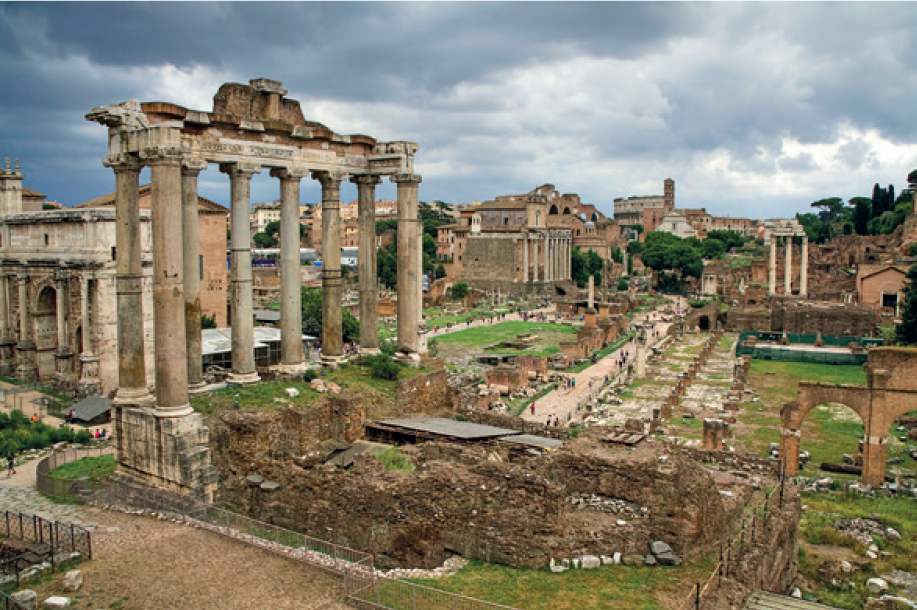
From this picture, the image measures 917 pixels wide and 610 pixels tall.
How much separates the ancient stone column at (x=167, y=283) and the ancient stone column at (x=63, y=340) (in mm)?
22742

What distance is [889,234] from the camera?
4033 inches

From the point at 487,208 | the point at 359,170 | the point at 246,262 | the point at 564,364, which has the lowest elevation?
the point at 564,364

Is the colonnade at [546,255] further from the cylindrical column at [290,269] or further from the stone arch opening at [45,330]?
the cylindrical column at [290,269]

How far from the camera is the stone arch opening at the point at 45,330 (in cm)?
3728

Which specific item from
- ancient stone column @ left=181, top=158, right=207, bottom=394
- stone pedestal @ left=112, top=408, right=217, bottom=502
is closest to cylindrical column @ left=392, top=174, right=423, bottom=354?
ancient stone column @ left=181, top=158, right=207, bottom=394

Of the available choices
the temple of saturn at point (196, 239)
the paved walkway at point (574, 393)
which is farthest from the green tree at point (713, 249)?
the temple of saturn at point (196, 239)

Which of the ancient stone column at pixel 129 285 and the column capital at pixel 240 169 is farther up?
the column capital at pixel 240 169

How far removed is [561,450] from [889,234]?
10453 centimetres

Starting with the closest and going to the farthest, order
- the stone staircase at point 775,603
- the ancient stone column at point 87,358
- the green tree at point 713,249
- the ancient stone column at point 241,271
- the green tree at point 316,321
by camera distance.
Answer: the stone staircase at point 775,603 < the ancient stone column at point 241,271 < the ancient stone column at point 87,358 < the green tree at point 316,321 < the green tree at point 713,249

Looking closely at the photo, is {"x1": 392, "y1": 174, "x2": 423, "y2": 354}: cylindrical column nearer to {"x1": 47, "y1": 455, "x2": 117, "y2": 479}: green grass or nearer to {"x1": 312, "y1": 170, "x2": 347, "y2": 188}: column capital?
{"x1": 312, "y1": 170, "x2": 347, "y2": 188}: column capital

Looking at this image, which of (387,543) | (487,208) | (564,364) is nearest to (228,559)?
(387,543)

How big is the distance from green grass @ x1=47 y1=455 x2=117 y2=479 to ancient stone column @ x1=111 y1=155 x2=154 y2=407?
6.52 feet

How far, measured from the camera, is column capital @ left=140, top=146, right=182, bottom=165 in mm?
15281

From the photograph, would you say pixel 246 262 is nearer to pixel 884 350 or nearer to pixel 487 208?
pixel 884 350
